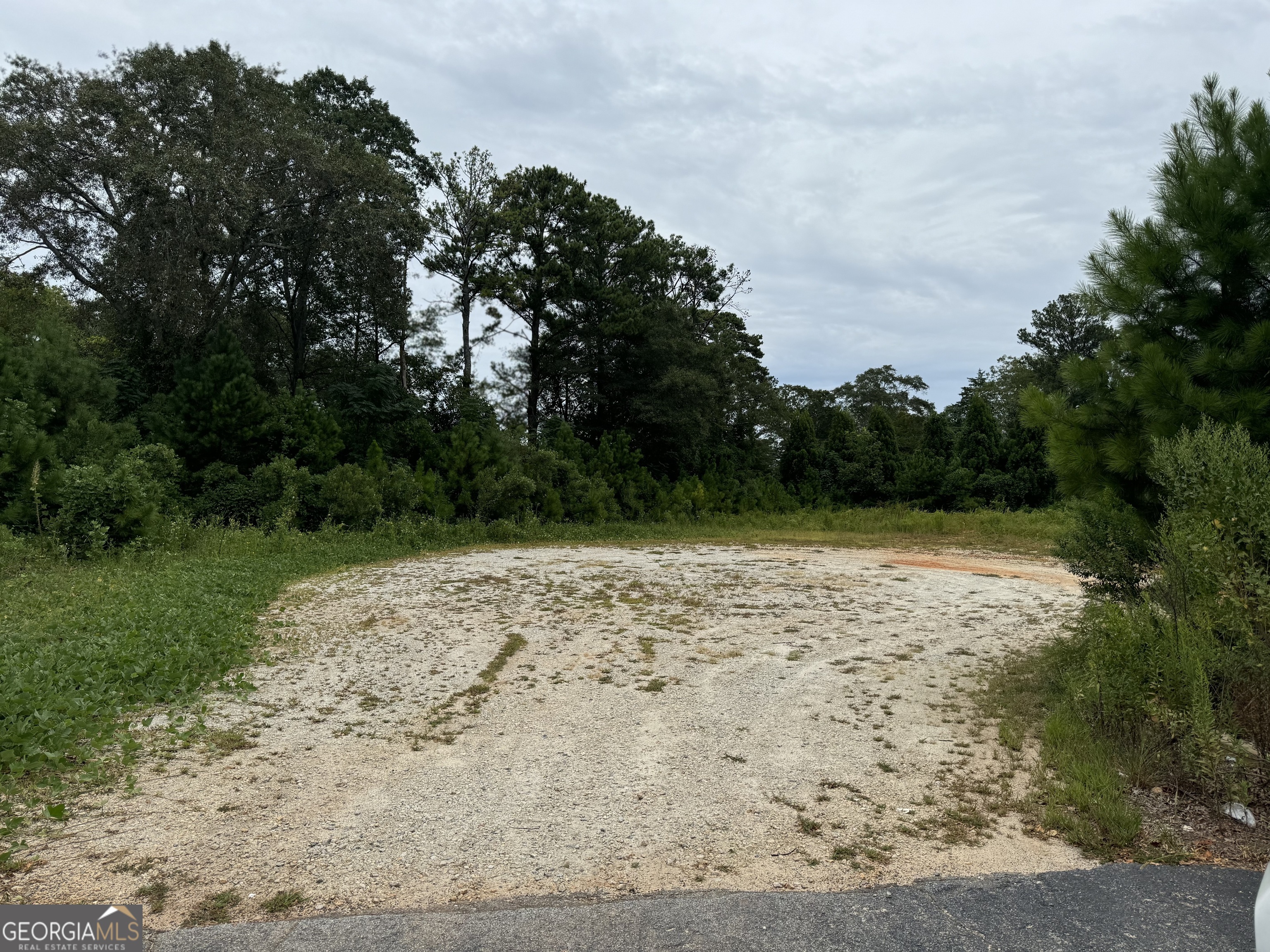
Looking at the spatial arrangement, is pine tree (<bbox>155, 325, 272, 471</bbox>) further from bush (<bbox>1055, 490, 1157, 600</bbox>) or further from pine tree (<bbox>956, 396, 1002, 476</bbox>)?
pine tree (<bbox>956, 396, 1002, 476</bbox>)

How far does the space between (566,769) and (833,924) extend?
A: 1760mm

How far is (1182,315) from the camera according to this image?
5.07 m

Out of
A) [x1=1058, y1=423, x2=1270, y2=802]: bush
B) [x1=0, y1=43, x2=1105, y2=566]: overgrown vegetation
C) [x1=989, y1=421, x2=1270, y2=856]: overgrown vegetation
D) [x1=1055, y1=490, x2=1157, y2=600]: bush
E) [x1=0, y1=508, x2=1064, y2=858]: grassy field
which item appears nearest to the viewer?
[x1=989, y1=421, x2=1270, y2=856]: overgrown vegetation

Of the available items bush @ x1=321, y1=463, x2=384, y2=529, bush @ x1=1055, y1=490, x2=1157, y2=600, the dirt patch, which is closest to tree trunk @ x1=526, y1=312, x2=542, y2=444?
Result: bush @ x1=321, y1=463, x2=384, y2=529

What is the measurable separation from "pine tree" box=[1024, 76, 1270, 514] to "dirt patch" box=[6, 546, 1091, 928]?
74.8 inches

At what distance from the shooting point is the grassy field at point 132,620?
3996 millimetres

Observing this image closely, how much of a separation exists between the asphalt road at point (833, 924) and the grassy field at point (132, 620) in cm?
188

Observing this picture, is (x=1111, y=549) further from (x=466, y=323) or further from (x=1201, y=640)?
(x=466, y=323)

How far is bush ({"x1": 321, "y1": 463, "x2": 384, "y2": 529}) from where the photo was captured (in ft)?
49.5

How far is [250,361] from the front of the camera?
16578 mm

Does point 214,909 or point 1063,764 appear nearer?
point 214,909

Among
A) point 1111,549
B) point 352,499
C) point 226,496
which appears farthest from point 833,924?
point 226,496

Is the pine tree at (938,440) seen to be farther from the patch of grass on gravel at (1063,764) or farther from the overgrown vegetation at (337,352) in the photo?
the patch of grass on gravel at (1063,764)

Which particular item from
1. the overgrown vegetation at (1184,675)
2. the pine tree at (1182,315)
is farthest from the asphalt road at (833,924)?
the pine tree at (1182,315)
